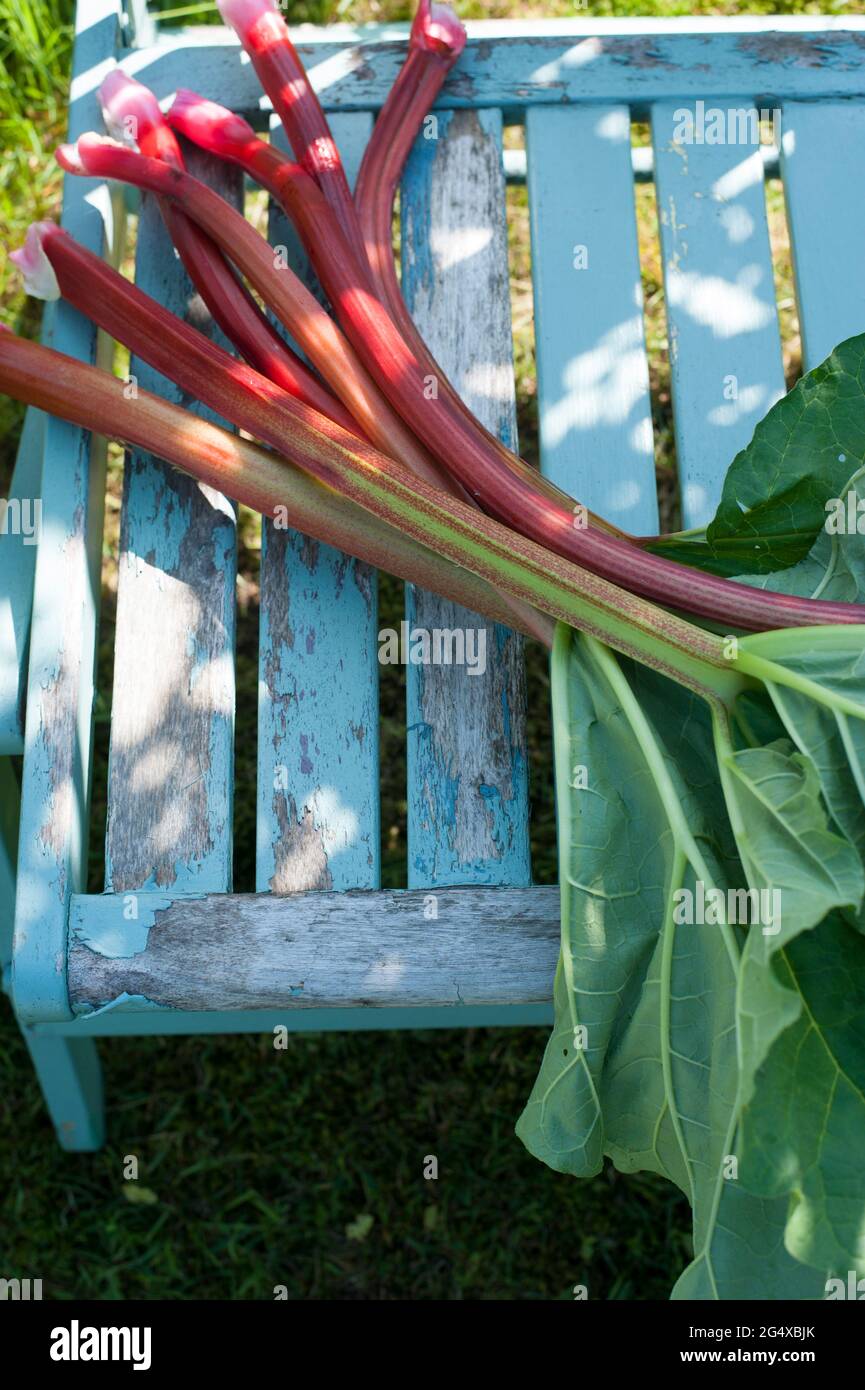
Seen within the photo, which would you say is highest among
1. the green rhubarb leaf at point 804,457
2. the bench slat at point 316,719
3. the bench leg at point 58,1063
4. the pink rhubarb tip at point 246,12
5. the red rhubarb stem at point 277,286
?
the pink rhubarb tip at point 246,12

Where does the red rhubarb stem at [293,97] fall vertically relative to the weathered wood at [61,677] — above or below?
above

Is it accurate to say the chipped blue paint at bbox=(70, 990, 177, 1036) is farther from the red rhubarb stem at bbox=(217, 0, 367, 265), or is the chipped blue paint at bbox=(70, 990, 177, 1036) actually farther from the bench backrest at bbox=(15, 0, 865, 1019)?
the red rhubarb stem at bbox=(217, 0, 367, 265)

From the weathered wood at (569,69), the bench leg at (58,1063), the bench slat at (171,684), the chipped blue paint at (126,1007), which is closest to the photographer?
the chipped blue paint at (126,1007)

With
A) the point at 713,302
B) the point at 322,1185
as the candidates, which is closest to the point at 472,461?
the point at 713,302

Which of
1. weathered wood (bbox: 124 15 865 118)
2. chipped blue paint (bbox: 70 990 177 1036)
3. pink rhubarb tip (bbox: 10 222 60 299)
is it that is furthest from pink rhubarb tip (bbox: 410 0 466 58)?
chipped blue paint (bbox: 70 990 177 1036)

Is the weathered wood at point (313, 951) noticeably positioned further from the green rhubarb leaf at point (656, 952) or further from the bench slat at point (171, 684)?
the green rhubarb leaf at point (656, 952)

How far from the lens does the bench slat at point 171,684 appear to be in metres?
1.93

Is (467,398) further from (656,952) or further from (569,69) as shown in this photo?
(656,952)

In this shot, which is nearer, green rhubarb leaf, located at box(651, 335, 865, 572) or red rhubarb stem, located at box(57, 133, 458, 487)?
green rhubarb leaf, located at box(651, 335, 865, 572)

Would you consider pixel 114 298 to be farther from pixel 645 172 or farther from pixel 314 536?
pixel 645 172

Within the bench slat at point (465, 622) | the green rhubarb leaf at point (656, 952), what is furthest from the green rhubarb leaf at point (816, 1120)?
the bench slat at point (465, 622)

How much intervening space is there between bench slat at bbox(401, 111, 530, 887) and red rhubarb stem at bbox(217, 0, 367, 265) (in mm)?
246

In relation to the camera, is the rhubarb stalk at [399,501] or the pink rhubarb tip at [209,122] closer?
the rhubarb stalk at [399,501]

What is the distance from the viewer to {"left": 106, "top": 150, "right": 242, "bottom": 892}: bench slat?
193 centimetres
